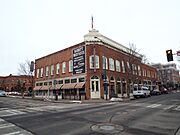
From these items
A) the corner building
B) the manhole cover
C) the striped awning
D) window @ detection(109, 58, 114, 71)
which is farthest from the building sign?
the manhole cover

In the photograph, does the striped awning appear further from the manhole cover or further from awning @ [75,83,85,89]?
the manhole cover

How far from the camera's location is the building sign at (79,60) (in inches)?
1401

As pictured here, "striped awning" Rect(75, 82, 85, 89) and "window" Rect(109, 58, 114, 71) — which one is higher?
"window" Rect(109, 58, 114, 71)

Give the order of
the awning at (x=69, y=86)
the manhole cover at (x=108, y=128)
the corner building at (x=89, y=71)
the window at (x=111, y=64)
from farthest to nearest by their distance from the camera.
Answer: the window at (x=111, y=64)
the awning at (x=69, y=86)
the corner building at (x=89, y=71)
the manhole cover at (x=108, y=128)

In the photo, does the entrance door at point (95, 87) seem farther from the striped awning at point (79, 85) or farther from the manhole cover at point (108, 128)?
the manhole cover at point (108, 128)

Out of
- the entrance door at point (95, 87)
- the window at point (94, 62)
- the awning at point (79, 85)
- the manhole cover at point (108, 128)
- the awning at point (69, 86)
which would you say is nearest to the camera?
the manhole cover at point (108, 128)

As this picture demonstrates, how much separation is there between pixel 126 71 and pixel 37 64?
2348 centimetres

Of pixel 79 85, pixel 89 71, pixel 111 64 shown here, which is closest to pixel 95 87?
pixel 79 85

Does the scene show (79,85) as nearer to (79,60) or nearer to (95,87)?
(95,87)

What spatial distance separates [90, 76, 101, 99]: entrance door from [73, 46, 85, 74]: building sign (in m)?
2.65

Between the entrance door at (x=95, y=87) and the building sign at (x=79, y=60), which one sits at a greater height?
the building sign at (x=79, y=60)

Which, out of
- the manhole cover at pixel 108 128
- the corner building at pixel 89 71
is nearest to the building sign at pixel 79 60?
the corner building at pixel 89 71

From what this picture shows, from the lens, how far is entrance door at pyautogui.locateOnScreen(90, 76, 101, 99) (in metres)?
33.7

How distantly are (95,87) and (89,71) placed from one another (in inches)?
120
